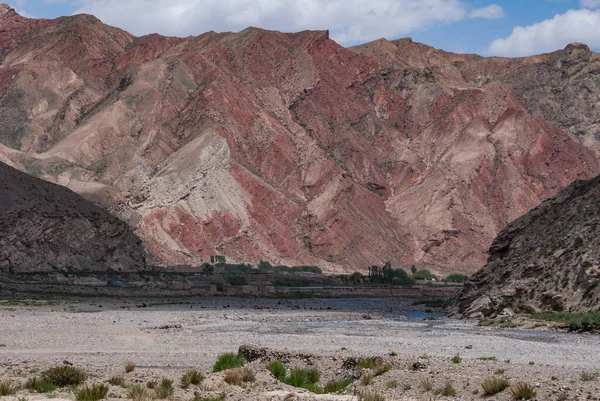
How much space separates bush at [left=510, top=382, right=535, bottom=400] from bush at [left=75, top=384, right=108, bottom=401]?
7881mm

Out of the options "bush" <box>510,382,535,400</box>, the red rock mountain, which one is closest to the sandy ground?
"bush" <box>510,382,535,400</box>

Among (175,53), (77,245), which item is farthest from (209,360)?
(175,53)

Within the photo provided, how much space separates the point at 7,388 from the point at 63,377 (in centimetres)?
194

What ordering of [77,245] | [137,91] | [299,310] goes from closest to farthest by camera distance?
[299,310] → [77,245] → [137,91]

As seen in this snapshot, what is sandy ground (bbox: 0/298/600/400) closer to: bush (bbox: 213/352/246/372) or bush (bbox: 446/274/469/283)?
bush (bbox: 213/352/246/372)

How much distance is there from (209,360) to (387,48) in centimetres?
16919

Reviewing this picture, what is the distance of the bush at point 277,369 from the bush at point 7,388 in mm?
5802

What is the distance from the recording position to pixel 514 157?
16238cm

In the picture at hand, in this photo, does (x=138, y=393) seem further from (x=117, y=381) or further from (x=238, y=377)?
(x=238, y=377)

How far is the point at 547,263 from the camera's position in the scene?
5016 cm

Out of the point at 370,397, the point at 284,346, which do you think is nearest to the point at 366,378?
the point at 370,397

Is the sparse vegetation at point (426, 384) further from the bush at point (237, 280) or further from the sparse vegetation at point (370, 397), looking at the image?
the bush at point (237, 280)

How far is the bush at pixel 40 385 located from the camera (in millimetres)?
19172

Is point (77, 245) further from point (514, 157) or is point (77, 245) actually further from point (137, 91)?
point (514, 157)
